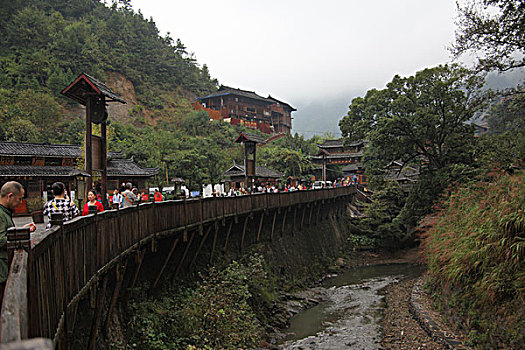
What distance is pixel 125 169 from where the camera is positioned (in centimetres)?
3072

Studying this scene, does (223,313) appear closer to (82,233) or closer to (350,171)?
(82,233)

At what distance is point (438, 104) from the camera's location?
25.0 metres

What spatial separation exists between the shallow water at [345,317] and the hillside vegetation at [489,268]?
313cm

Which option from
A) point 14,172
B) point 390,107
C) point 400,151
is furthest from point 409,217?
point 14,172

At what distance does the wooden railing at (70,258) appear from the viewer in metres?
2.50

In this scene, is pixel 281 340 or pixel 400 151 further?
pixel 400 151

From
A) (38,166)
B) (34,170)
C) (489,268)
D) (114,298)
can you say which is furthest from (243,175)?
(114,298)

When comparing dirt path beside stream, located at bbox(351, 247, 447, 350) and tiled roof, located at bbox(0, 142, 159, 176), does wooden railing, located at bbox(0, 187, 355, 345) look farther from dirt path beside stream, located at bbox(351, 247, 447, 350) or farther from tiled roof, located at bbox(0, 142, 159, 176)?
tiled roof, located at bbox(0, 142, 159, 176)

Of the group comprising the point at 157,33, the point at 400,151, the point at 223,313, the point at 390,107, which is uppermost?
the point at 157,33

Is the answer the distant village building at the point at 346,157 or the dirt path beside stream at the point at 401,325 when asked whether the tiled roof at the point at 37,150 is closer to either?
the dirt path beside stream at the point at 401,325

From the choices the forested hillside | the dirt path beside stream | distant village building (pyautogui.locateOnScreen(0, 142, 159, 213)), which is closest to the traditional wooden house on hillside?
the forested hillside

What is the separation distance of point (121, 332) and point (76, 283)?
410 cm

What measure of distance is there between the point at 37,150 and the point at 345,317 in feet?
70.1

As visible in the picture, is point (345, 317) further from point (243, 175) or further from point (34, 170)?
point (243, 175)
